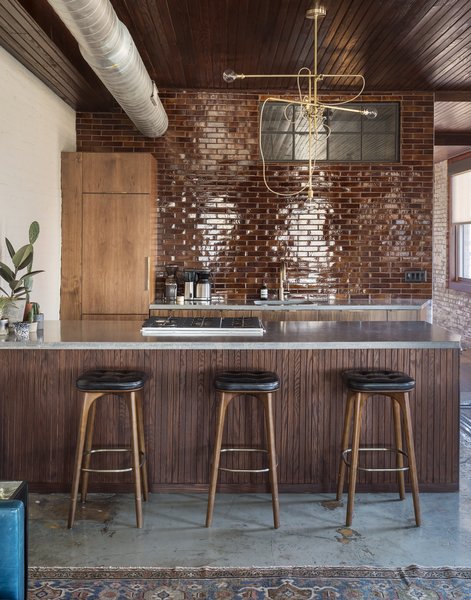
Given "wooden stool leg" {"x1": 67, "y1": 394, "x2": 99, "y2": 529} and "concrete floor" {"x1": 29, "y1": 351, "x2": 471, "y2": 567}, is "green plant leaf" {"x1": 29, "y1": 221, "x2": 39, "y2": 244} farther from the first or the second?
"concrete floor" {"x1": 29, "y1": 351, "x2": 471, "y2": 567}

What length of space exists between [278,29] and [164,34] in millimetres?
842

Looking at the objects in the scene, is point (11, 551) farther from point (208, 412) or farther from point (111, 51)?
point (111, 51)

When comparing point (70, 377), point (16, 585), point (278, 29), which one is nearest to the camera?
point (16, 585)

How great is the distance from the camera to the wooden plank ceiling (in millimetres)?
4441

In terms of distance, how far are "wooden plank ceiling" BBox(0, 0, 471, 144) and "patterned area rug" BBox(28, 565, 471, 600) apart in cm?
314

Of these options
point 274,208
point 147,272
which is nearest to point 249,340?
point 147,272

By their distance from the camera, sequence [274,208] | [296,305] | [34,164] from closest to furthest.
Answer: [34,164], [296,305], [274,208]

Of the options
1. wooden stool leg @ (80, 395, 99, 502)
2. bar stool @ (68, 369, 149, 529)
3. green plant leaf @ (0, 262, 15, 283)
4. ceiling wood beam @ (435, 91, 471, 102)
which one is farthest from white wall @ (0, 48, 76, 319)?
ceiling wood beam @ (435, 91, 471, 102)

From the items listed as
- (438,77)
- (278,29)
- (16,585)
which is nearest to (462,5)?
(278,29)

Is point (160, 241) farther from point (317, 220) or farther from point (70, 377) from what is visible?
point (70, 377)

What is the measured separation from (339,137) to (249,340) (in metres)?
3.59

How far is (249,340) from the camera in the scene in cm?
388

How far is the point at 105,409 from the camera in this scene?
398 centimetres

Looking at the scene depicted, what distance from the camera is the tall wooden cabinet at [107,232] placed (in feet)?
20.2
